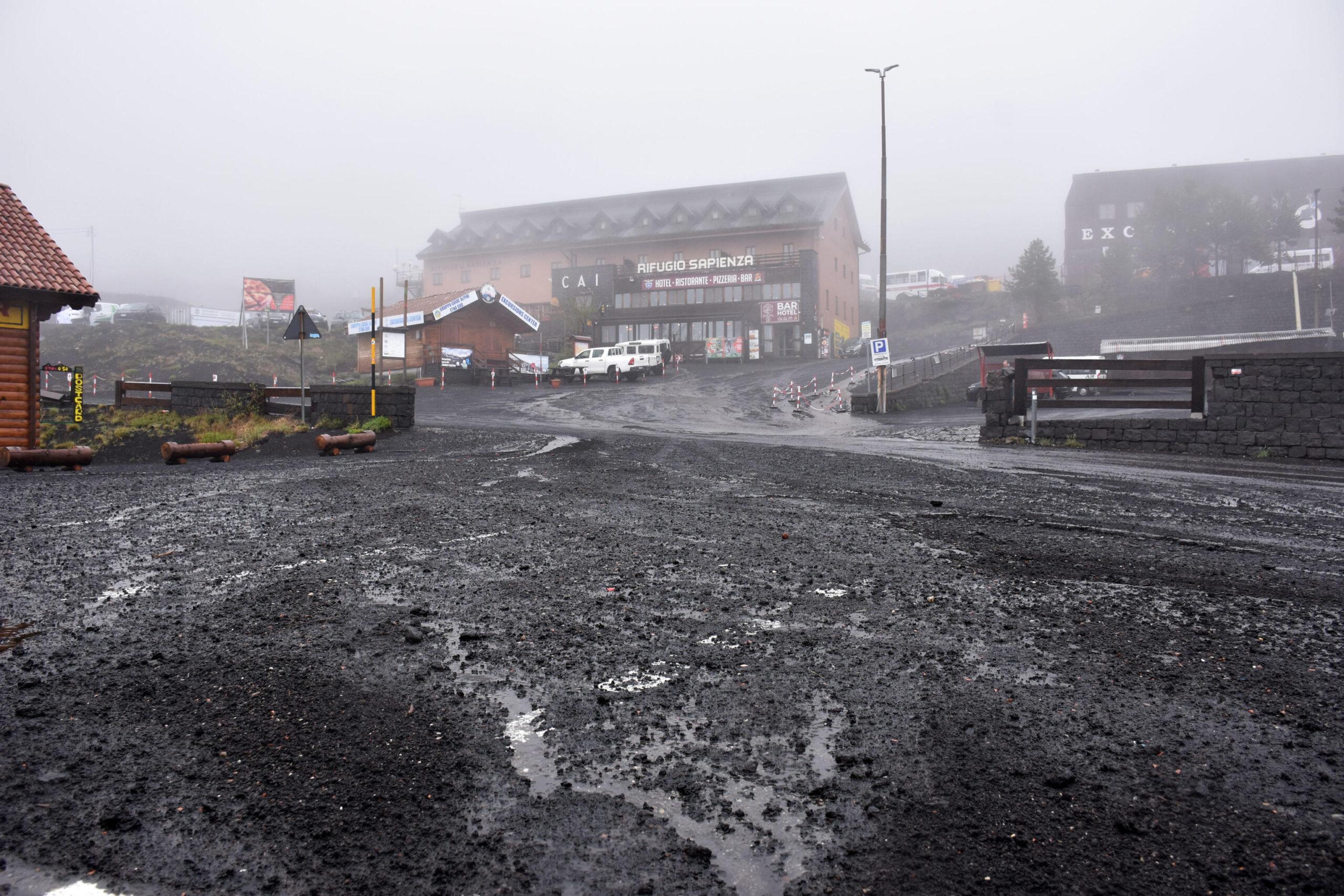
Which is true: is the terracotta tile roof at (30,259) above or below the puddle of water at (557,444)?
above

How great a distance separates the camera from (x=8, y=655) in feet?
12.8

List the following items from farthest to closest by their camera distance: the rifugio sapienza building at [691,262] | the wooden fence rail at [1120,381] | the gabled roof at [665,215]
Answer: the gabled roof at [665,215], the rifugio sapienza building at [691,262], the wooden fence rail at [1120,381]

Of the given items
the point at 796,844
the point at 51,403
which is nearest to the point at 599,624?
the point at 796,844

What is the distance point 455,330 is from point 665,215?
27.3 m

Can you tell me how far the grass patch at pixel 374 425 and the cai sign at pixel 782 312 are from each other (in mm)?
43296

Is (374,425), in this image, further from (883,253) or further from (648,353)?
(648,353)

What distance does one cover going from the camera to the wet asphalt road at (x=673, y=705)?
236 cm

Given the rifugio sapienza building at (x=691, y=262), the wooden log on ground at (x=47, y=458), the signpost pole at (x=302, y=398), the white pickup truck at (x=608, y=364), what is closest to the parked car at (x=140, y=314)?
the rifugio sapienza building at (x=691, y=262)

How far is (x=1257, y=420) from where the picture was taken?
14648 millimetres

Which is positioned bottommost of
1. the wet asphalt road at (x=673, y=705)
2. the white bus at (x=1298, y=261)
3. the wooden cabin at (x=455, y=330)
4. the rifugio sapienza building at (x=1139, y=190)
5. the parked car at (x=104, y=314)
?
the wet asphalt road at (x=673, y=705)

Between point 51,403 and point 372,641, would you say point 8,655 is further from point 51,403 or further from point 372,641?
point 51,403

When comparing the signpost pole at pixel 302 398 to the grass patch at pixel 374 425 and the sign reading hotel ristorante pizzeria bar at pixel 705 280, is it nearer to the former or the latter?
the grass patch at pixel 374 425

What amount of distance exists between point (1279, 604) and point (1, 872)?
5838 millimetres

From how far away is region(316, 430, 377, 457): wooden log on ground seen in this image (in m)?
14.3
